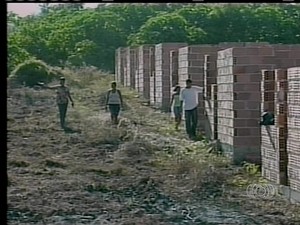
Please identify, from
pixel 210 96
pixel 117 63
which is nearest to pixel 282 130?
pixel 210 96

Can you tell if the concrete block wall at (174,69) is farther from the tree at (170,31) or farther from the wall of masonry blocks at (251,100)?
the tree at (170,31)

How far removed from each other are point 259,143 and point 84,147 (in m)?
3.09

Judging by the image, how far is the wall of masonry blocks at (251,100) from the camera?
6695mm

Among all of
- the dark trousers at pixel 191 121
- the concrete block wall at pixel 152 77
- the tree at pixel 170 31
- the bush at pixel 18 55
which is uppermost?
the tree at pixel 170 31

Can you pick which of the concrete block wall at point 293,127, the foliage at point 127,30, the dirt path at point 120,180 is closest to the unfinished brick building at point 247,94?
the dirt path at point 120,180

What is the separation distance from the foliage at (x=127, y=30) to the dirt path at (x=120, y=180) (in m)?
6.85

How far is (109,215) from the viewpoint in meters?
6.38

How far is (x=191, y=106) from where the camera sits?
36.2ft

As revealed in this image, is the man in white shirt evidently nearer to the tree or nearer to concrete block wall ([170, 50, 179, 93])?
concrete block wall ([170, 50, 179, 93])

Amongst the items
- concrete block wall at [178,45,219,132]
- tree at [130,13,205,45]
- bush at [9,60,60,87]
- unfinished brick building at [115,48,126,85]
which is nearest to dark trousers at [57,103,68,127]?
concrete block wall at [178,45,219,132]

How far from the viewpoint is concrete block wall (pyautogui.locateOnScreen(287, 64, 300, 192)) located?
20.7ft

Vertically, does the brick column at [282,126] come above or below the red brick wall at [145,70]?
below

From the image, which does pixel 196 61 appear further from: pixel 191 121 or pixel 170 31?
pixel 170 31
